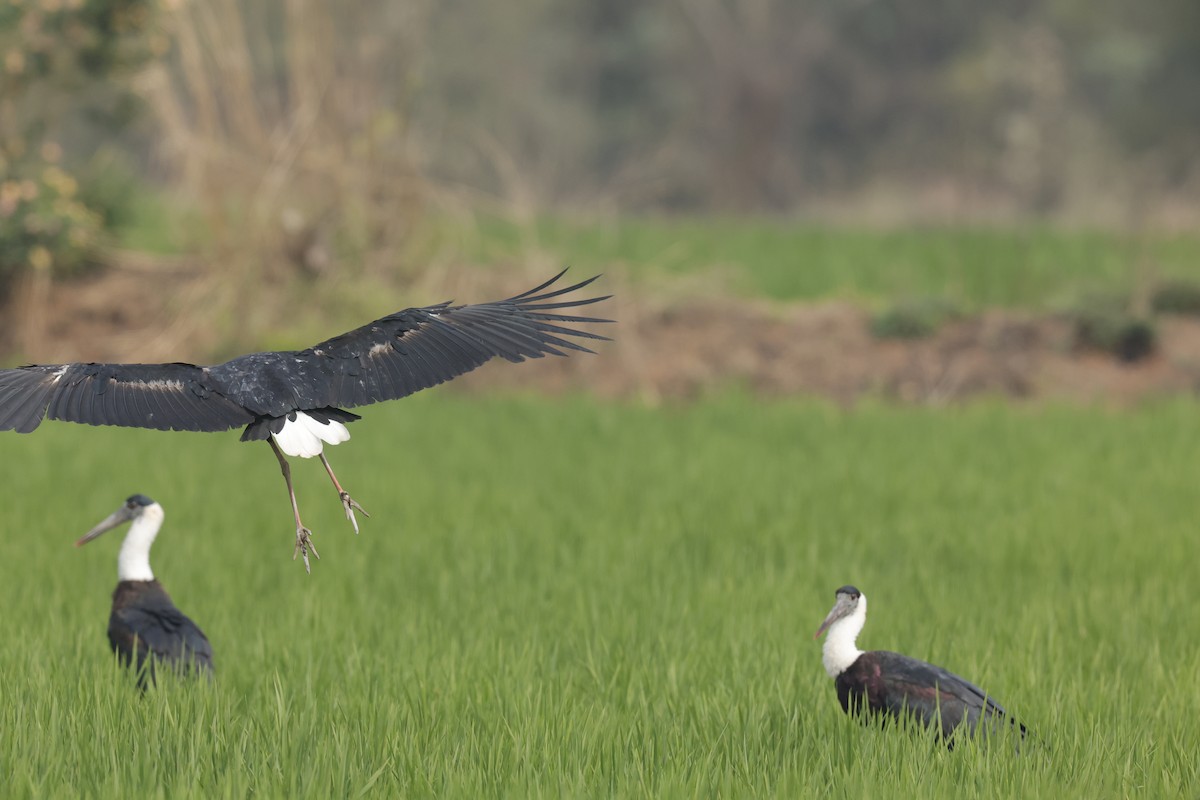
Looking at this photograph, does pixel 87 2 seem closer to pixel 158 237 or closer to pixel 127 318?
pixel 127 318

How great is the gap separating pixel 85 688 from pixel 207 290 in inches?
374

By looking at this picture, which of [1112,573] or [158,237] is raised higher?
[158,237]

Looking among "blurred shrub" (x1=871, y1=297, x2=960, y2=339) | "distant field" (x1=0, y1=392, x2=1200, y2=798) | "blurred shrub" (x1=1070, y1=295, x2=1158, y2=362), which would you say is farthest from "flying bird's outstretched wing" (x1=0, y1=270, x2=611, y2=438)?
"blurred shrub" (x1=1070, y1=295, x2=1158, y2=362)

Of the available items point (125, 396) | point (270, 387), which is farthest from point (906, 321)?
point (125, 396)

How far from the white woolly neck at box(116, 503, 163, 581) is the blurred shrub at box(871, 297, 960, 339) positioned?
9914mm

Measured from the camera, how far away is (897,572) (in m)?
7.29

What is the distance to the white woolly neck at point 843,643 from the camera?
4.87m

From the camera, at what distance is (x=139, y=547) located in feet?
18.2

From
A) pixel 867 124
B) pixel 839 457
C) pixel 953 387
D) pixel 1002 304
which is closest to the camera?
pixel 839 457

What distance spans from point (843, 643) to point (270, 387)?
1.98m

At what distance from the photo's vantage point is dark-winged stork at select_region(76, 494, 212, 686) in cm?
519

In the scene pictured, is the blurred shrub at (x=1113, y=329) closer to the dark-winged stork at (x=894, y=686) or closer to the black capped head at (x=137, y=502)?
the dark-winged stork at (x=894, y=686)

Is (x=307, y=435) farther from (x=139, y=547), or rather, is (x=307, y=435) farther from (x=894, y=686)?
(x=894, y=686)

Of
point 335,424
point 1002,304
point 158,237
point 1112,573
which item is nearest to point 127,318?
point 158,237
